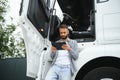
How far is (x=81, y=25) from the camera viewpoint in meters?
5.91

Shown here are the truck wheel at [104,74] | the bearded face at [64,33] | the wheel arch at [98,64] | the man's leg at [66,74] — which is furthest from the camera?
the bearded face at [64,33]

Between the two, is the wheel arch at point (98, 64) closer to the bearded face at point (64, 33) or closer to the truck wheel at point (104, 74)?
the truck wheel at point (104, 74)

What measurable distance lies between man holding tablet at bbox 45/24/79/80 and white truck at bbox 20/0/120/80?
3.8 inches

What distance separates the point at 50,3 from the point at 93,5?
812 mm

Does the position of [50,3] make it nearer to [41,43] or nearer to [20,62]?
[41,43]

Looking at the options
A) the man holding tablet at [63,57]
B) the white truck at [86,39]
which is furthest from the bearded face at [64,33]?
the white truck at [86,39]

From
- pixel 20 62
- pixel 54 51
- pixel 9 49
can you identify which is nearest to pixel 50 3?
pixel 54 51

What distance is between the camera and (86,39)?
17.1 feet

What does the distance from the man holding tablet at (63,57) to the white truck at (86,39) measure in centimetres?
10

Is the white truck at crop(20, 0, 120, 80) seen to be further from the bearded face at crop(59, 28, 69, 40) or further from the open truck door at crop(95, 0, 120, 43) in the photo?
the bearded face at crop(59, 28, 69, 40)

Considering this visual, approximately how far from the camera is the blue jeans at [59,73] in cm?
495

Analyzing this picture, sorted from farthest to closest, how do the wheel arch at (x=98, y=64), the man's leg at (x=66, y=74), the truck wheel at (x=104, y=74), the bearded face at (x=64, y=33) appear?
1. the bearded face at (x=64, y=33)
2. the man's leg at (x=66, y=74)
3. the wheel arch at (x=98, y=64)
4. the truck wheel at (x=104, y=74)

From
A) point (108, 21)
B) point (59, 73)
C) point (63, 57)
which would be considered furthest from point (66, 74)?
point (108, 21)

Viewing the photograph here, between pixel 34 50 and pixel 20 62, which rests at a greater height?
pixel 34 50
